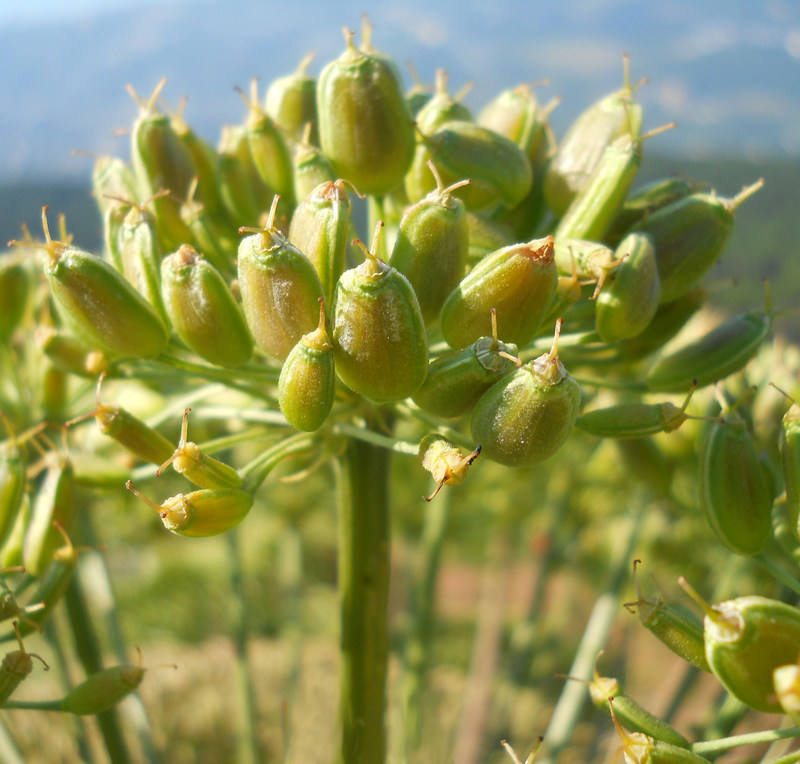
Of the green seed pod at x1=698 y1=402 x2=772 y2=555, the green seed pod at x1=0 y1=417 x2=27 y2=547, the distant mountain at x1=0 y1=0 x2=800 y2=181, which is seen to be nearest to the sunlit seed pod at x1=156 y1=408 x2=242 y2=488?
the green seed pod at x1=0 y1=417 x2=27 y2=547

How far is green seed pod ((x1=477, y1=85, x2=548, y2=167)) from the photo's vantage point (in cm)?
114

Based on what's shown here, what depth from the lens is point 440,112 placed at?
1057 millimetres

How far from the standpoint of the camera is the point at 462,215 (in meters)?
0.84

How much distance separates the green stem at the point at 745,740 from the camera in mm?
729

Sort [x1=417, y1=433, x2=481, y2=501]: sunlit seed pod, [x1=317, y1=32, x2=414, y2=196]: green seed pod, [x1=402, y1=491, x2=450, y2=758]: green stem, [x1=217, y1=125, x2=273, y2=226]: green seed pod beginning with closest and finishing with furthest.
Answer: [x1=417, y1=433, x2=481, y2=501]: sunlit seed pod
[x1=317, y1=32, x2=414, y2=196]: green seed pod
[x1=217, y1=125, x2=273, y2=226]: green seed pod
[x1=402, y1=491, x2=450, y2=758]: green stem

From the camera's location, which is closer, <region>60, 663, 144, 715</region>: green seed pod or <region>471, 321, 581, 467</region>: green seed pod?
<region>471, 321, 581, 467</region>: green seed pod

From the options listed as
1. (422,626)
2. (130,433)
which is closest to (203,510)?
(130,433)

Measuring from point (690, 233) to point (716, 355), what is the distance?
0.54 ft

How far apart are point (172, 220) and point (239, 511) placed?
0.46 m

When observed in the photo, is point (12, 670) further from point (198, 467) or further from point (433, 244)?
point (433, 244)

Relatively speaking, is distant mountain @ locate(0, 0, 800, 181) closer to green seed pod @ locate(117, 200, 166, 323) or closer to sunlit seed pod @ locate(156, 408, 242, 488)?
green seed pod @ locate(117, 200, 166, 323)

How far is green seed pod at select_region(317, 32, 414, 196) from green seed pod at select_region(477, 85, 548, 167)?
0.23 meters

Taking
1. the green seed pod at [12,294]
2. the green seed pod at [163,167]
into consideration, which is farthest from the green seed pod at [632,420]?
the green seed pod at [12,294]

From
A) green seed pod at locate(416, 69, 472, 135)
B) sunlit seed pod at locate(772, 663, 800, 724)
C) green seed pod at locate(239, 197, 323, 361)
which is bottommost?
sunlit seed pod at locate(772, 663, 800, 724)
